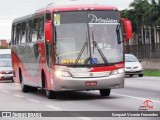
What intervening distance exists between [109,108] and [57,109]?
1378 mm

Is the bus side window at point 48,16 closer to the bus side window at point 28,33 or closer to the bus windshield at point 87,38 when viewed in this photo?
the bus windshield at point 87,38

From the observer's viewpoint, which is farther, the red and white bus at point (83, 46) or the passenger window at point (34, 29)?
the passenger window at point (34, 29)

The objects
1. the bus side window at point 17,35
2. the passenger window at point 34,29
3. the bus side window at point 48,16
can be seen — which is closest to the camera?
the bus side window at point 48,16

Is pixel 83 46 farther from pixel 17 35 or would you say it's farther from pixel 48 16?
pixel 17 35

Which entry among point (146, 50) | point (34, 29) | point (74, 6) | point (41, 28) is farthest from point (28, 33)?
point (146, 50)

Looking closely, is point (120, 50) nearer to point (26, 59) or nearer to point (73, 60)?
point (73, 60)

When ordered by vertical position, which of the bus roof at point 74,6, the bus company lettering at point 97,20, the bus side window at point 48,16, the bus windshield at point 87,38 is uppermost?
the bus roof at point 74,6

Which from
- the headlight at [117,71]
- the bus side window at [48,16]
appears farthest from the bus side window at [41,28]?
the headlight at [117,71]

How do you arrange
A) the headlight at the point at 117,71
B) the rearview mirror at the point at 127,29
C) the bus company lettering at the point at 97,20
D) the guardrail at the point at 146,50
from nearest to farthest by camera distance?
the headlight at the point at 117,71 < the rearview mirror at the point at 127,29 < the bus company lettering at the point at 97,20 < the guardrail at the point at 146,50

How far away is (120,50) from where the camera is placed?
2036cm

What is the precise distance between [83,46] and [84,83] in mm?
1184

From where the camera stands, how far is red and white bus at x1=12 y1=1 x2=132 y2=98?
1984 cm

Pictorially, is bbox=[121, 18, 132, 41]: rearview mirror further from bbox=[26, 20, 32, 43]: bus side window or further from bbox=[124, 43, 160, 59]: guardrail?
bbox=[124, 43, 160, 59]: guardrail

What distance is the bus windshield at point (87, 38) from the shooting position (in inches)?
786
